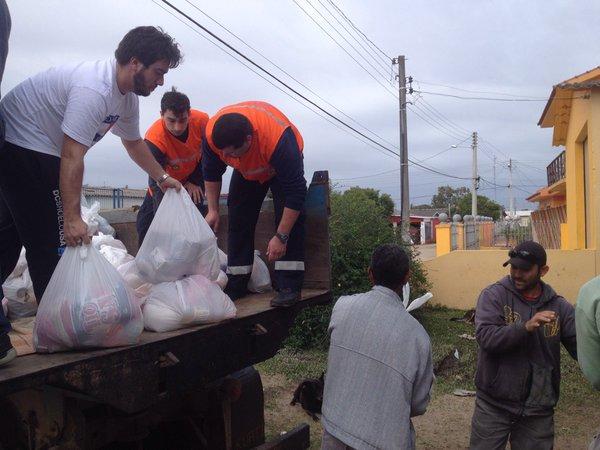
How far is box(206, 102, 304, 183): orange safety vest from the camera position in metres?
3.05

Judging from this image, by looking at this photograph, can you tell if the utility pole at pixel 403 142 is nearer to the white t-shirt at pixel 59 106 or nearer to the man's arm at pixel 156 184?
the man's arm at pixel 156 184

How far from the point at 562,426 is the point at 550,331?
241 centimetres

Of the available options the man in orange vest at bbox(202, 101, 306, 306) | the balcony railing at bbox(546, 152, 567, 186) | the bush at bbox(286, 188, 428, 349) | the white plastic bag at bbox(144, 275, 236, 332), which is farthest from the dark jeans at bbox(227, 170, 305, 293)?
the balcony railing at bbox(546, 152, 567, 186)

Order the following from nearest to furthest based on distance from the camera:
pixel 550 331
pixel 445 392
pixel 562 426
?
pixel 550 331, pixel 562 426, pixel 445 392

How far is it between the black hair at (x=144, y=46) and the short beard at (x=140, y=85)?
5 centimetres

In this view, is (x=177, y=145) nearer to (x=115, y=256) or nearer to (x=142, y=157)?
(x=142, y=157)

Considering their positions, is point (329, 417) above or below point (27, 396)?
below

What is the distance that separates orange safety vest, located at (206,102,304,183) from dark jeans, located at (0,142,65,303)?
1017 mm

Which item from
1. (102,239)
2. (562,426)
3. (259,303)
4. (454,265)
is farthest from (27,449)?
(454,265)

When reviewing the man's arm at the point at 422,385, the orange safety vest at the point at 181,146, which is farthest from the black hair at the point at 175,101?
the man's arm at the point at 422,385

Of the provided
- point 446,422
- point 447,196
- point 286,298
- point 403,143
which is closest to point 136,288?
point 286,298

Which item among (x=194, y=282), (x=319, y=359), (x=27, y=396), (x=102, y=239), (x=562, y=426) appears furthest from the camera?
(x=319, y=359)

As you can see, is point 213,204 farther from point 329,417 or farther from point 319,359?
point 319,359

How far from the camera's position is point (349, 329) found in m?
2.38
